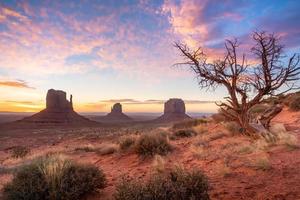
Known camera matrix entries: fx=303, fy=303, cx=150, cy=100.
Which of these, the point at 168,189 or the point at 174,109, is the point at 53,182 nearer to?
the point at 168,189

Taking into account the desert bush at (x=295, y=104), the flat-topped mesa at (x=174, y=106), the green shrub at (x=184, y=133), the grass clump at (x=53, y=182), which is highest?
the flat-topped mesa at (x=174, y=106)

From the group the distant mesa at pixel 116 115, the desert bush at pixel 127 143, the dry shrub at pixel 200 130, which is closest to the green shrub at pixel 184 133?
the dry shrub at pixel 200 130

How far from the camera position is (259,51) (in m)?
13.7

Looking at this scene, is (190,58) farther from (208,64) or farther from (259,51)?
(259,51)

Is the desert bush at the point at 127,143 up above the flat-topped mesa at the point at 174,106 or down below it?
below

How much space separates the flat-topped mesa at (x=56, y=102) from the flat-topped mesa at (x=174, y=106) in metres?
47.7

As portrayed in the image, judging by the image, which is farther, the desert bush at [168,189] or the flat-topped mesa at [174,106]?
the flat-topped mesa at [174,106]

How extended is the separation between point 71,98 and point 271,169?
112 m

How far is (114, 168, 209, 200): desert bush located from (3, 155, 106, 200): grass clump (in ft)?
5.19

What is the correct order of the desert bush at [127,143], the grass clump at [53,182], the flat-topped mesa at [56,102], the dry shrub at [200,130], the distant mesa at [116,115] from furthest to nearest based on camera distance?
the distant mesa at [116,115] → the flat-topped mesa at [56,102] → the dry shrub at [200,130] → the desert bush at [127,143] → the grass clump at [53,182]

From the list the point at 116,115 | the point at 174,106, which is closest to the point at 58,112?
the point at 116,115

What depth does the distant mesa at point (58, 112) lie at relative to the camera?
96.8 m

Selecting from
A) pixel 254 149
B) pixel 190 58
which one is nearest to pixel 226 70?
pixel 190 58

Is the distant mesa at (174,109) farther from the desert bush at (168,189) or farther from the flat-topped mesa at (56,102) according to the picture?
the desert bush at (168,189)
